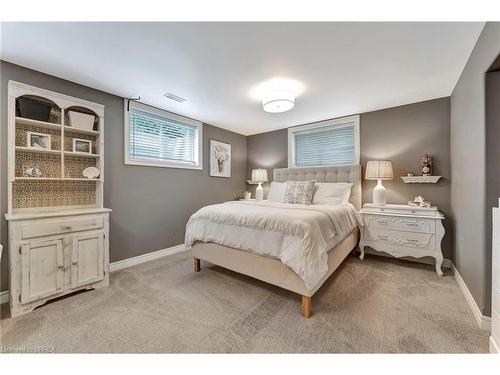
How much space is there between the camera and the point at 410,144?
116 inches

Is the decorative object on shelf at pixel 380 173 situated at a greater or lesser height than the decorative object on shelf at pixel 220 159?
lesser

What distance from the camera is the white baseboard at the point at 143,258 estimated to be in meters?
2.62

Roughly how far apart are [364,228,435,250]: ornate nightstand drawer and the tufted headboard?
537 millimetres

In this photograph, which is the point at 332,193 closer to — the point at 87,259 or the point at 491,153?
the point at 491,153

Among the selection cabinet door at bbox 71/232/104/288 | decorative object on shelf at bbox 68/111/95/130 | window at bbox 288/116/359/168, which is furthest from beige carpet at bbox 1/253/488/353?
window at bbox 288/116/359/168

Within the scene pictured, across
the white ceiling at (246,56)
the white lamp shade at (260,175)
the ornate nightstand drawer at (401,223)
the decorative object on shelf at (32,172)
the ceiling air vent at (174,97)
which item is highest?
the ceiling air vent at (174,97)

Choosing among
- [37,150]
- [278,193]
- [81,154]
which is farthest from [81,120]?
[278,193]

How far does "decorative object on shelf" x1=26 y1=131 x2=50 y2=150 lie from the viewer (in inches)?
76.7

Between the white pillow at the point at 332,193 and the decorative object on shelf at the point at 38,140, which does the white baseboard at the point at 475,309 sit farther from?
the decorative object on shelf at the point at 38,140

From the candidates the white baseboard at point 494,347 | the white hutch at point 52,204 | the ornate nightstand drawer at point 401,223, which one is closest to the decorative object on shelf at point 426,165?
the ornate nightstand drawer at point 401,223

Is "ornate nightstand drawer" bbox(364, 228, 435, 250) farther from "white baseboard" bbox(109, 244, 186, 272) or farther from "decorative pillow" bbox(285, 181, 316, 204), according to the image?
"white baseboard" bbox(109, 244, 186, 272)

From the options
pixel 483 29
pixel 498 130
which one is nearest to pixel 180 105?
pixel 483 29

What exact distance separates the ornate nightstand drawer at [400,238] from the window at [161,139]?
3.01m

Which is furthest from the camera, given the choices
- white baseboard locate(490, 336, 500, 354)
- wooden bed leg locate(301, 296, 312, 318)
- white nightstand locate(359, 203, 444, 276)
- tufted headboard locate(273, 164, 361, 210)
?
tufted headboard locate(273, 164, 361, 210)
